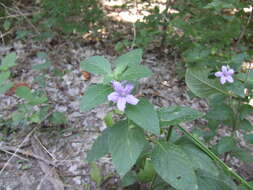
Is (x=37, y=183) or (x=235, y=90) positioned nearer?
(x=235, y=90)

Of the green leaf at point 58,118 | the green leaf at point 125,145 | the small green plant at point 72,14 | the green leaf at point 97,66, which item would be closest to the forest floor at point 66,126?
the green leaf at point 58,118

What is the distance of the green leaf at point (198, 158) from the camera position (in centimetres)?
139

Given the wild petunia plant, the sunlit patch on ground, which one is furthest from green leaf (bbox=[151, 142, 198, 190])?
the sunlit patch on ground

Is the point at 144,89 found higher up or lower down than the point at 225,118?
lower down

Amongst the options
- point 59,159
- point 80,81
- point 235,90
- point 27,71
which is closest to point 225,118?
point 235,90

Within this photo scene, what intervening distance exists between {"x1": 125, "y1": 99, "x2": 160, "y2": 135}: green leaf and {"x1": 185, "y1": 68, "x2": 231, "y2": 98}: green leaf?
64 centimetres

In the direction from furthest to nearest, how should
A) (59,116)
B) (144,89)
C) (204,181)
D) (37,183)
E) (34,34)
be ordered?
1. (34,34)
2. (144,89)
3. (59,116)
4. (37,183)
5. (204,181)

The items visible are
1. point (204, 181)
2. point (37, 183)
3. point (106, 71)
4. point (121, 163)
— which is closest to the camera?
point (121, 163)

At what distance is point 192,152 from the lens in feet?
4.81

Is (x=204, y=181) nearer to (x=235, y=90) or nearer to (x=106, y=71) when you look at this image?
(x=235, y=90)

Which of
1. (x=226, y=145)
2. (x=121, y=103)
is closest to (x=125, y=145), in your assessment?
(x=121, y=103)

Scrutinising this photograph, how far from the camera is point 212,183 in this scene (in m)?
1.53

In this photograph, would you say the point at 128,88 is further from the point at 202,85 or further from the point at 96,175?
the point at 96,175

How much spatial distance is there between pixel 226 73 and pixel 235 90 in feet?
0.41
